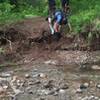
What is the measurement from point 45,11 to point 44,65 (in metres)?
4.89

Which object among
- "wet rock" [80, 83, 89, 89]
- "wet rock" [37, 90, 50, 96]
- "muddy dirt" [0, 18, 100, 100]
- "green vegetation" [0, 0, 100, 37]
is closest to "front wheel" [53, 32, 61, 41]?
"muddy dirt" [0, 18, 100, 100]

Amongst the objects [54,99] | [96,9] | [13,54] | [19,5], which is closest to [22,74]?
[13,54]

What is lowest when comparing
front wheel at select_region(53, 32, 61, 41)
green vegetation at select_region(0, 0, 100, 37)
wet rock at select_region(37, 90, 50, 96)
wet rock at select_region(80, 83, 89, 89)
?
wet rock at select_region(80, 83, 89, 89)

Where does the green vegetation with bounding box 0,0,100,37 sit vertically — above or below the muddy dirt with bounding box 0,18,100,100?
above

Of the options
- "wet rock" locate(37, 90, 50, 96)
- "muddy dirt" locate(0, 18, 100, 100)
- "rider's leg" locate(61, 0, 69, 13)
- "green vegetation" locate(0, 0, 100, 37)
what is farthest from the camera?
"rider's leg" locate(61, 0, 69, 13)

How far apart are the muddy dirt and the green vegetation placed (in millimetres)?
555

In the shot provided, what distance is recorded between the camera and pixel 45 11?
59.7 feet

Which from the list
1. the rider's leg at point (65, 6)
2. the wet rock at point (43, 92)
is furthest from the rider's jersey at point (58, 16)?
the wet rock at point (43, 92)

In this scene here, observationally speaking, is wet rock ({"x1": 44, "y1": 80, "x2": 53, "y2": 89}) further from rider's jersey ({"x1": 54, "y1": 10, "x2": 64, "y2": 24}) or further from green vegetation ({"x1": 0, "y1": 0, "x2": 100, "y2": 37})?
rider's jersey ({"x1": 54, "y1": 10, "x2": 64, "y2": 24})

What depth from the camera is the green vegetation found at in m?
14.7

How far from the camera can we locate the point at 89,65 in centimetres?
1351

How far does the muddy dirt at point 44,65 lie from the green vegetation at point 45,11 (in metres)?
0.55

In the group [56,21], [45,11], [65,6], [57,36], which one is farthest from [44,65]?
[45,11]

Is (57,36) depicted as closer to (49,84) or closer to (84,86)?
(49,84)
